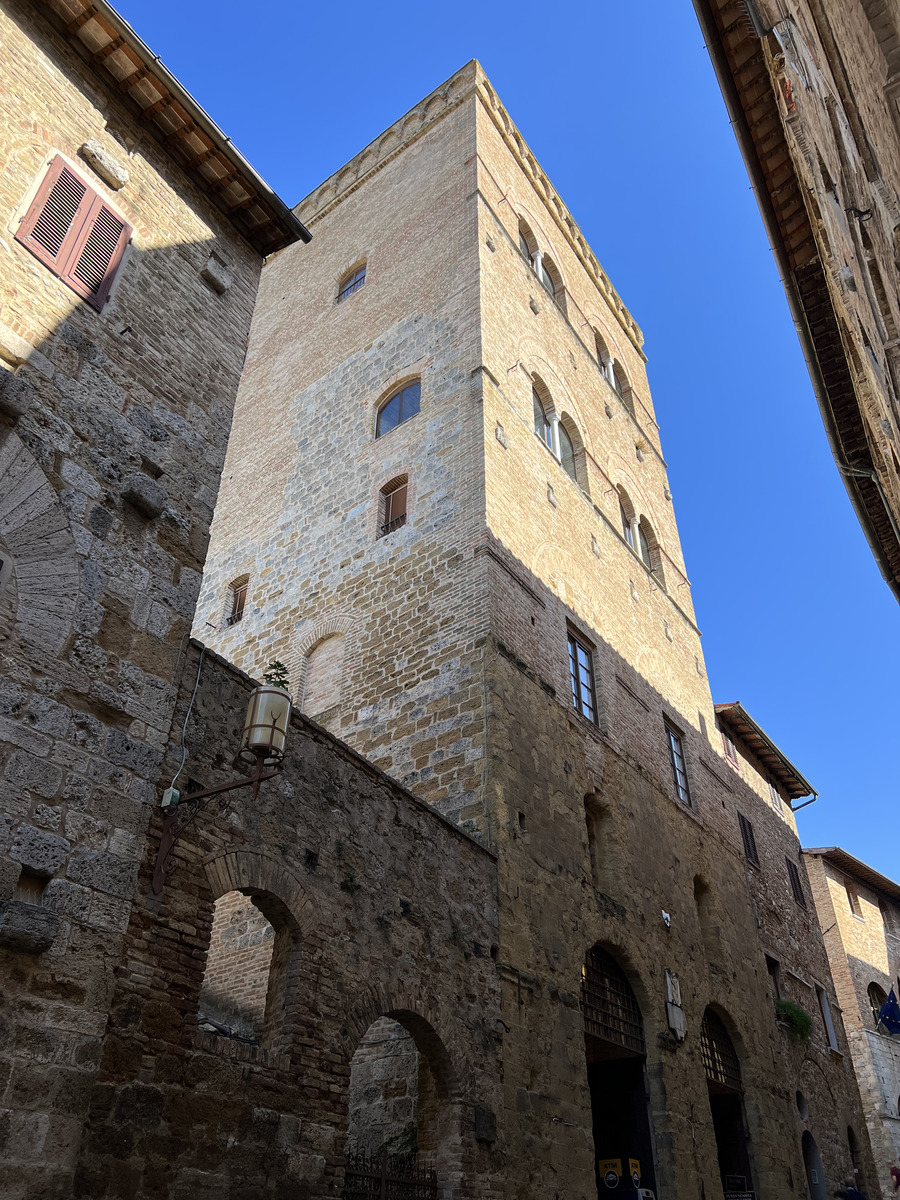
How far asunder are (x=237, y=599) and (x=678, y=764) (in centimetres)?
777

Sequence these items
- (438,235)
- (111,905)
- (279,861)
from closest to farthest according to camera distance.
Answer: (111,905)
(279,861)
(438,235)

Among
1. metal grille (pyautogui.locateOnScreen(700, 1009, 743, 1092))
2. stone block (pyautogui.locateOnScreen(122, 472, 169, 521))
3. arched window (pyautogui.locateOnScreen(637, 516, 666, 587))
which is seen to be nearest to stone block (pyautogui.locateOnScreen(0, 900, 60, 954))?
stone block (pyautogui.locateOnScreen(122, 472, 169, 521))

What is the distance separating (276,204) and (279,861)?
5.43 meters

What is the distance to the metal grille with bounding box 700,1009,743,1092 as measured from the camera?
1223 cm

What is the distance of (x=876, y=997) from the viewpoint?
23.4 metres

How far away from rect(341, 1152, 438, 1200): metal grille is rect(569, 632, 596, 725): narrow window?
6.08m

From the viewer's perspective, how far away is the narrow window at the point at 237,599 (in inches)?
560

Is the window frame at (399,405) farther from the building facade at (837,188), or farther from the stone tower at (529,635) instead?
the building facade at (837,188)

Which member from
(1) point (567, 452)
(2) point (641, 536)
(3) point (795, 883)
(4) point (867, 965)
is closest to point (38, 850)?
(1) point (567, 452)

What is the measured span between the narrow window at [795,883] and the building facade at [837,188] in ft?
29.0

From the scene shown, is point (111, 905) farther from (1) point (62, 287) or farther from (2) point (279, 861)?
(1) point (62, 287)

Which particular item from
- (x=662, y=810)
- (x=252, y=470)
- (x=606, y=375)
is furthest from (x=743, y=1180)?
(x=606, y=375)

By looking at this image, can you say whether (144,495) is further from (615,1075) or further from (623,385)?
(623,385)

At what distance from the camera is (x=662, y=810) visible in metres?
13.5
